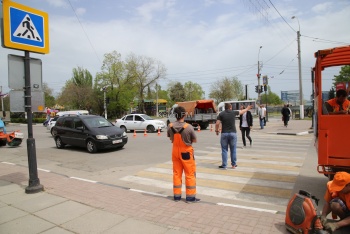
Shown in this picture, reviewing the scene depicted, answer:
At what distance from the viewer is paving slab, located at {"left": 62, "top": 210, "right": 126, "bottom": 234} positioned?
3872mm

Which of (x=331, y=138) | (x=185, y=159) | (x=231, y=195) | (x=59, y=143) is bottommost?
(x=231, y=195)

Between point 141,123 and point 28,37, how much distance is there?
16.2m

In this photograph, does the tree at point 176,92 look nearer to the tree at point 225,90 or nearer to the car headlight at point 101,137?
the tree at point 225,90

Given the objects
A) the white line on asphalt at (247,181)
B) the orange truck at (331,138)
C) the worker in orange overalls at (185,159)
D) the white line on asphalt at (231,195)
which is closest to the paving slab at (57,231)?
the worker in orange overalls at (185,159)

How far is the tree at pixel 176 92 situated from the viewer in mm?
85562

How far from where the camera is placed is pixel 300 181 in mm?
6355

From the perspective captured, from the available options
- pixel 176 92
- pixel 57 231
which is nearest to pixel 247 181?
pixel 57 231

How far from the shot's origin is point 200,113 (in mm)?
23906

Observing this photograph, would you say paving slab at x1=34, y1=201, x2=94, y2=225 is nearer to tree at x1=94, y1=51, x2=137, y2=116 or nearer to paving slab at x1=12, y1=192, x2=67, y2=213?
paving slab at x1=12, y1=192, x2=67, y2=213

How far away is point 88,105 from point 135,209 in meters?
51.0

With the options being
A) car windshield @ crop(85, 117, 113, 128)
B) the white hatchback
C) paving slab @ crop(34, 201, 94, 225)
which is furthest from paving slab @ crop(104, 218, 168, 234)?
the white hatchback

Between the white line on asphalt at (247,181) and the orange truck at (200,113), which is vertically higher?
the orange truck at (200,113)

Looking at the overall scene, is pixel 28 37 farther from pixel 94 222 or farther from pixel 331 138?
pixel 331 138

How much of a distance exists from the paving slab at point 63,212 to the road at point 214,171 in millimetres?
1642
